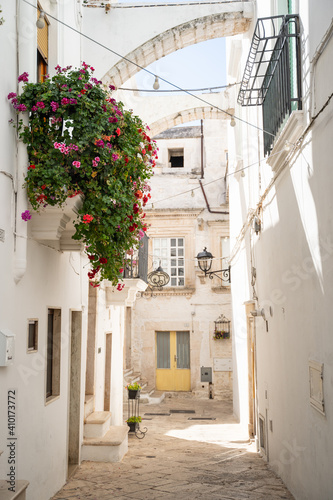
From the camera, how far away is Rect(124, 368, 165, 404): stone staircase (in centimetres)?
1714

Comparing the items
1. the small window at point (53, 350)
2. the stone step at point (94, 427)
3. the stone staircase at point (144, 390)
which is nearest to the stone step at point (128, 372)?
the stone staircase at point (144, 390)

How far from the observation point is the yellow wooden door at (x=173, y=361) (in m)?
19.5

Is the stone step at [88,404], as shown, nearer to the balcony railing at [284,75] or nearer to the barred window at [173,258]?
the balcony railing at [284,75]

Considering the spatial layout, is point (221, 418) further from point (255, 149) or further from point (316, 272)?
point (316, 272)

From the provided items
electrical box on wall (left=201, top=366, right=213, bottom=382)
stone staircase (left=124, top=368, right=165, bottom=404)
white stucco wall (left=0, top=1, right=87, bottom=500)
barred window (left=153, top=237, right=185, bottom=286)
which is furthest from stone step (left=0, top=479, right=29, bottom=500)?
barred window (left=153, top=237, right=185, bottom=286)

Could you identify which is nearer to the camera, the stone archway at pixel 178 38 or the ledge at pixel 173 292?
the stone archway at pixel 178 38

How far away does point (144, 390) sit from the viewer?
18531 mm

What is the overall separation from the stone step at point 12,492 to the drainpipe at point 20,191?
1.86 metres

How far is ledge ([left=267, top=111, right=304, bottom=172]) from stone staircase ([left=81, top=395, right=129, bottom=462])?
4988mm

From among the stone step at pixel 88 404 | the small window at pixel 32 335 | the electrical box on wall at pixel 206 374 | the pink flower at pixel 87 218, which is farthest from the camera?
the electrical box on wall at pixel 206 374

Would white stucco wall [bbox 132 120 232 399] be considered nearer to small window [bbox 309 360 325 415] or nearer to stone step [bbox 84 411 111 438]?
stone step [bbox 84 411 111 438]

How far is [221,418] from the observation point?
14812 millimetres

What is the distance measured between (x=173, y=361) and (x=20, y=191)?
1517 centimetres

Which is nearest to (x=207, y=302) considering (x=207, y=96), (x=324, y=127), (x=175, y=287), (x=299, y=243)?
(x=175, y=287)
